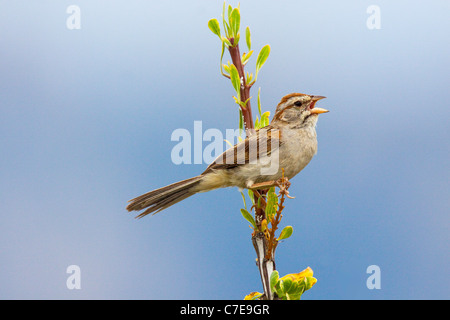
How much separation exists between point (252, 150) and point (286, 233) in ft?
2.41

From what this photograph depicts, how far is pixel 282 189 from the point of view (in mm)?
2840

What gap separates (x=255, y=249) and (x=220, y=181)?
2.40 feet

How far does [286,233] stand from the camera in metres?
2.79

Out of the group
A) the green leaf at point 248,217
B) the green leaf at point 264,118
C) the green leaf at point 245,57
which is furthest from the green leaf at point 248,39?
the green leaf at point 248,217

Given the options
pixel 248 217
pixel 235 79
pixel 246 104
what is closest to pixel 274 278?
pixel 248 217

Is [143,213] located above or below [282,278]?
above

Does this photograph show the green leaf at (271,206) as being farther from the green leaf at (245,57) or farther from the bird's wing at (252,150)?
the green leaf at (245,57)

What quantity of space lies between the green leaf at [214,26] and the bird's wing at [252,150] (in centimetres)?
72

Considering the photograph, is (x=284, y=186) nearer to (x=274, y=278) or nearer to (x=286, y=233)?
(x=286, y=233)

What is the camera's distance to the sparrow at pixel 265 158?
10.8ft

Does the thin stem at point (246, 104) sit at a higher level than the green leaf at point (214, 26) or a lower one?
lower

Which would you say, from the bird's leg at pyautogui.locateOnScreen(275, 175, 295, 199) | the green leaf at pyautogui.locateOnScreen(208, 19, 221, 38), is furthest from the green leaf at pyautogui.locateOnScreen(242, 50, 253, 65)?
the bird's leg at pyautogui.locateOnScreen(275, 175, 295, 199)
